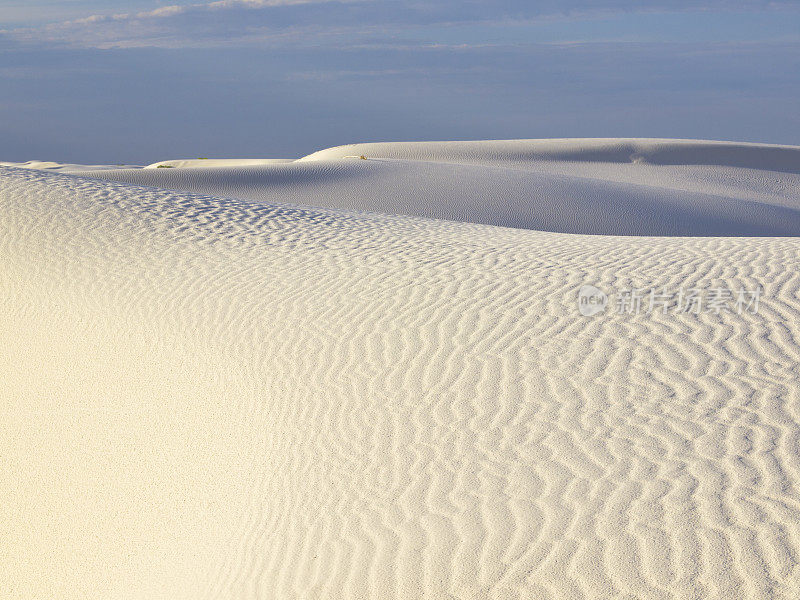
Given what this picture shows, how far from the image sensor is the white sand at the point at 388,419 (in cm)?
406

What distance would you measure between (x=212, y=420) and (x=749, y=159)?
40274 mm

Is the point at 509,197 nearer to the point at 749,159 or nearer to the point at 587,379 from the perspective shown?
the point at 587,379

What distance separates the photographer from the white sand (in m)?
4.06

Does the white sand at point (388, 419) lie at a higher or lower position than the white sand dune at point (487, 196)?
lower

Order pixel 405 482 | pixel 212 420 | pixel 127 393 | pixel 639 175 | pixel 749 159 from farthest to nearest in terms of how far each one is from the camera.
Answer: pixel 749 159 → pixel 639 175 → pixel 127 393 → pixel 212 420 → pixel 405 482

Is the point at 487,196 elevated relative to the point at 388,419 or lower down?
elevated

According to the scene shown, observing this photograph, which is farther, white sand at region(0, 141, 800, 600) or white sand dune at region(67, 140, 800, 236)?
white sand dune at region(67, 140, 800, 236)

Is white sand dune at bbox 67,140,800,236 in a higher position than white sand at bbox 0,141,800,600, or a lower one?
higher

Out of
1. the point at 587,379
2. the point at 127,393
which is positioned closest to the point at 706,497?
the point at 587,379

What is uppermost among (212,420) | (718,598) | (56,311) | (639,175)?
(639,175)

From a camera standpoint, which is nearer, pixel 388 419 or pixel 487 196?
pixel 388 419

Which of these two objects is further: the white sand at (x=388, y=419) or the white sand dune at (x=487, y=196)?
the white sand dune at (x=487, y=196)

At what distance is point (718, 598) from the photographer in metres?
3.54

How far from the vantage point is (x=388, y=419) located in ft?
18.6
